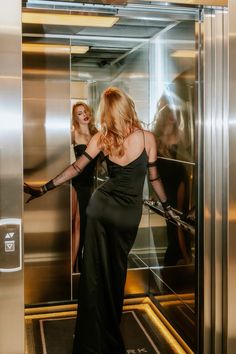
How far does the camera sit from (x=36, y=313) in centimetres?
362

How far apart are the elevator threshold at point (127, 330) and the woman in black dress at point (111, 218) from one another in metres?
0.25

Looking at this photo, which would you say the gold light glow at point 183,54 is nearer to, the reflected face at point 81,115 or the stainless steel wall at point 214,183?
the stainless steel wall at point 214,183

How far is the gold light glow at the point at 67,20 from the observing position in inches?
116

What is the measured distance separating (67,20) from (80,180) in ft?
4.32

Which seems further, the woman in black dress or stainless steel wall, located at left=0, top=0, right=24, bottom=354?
the woman in black dress

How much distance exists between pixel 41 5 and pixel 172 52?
54.0 inches

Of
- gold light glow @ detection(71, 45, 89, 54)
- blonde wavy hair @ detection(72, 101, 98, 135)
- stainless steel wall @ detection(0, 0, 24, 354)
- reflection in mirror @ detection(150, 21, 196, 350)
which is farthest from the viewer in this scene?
blonde wavy hair @ detection(72, 101, 98, 135)

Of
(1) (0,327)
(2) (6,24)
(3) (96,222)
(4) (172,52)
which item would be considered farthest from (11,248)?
(4) (172,52)

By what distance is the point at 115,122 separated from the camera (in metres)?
3.01

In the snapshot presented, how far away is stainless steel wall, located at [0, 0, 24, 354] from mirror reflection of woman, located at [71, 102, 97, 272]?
1.97 metres

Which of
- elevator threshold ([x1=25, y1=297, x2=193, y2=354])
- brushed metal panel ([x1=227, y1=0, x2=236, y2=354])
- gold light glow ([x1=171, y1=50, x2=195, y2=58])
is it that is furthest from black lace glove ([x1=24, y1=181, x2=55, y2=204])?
brushed metal panel ([x1=227, y1=0, x2=236, y2=354])

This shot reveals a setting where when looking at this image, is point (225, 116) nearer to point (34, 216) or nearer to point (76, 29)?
point (76, 29)

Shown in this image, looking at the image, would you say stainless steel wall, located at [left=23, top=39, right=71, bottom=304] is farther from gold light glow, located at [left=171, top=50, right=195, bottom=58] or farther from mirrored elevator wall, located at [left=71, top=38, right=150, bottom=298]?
gold light glow, located at [left=171, top=50, right=195, bottom=58]

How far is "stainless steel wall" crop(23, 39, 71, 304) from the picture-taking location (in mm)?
3596
